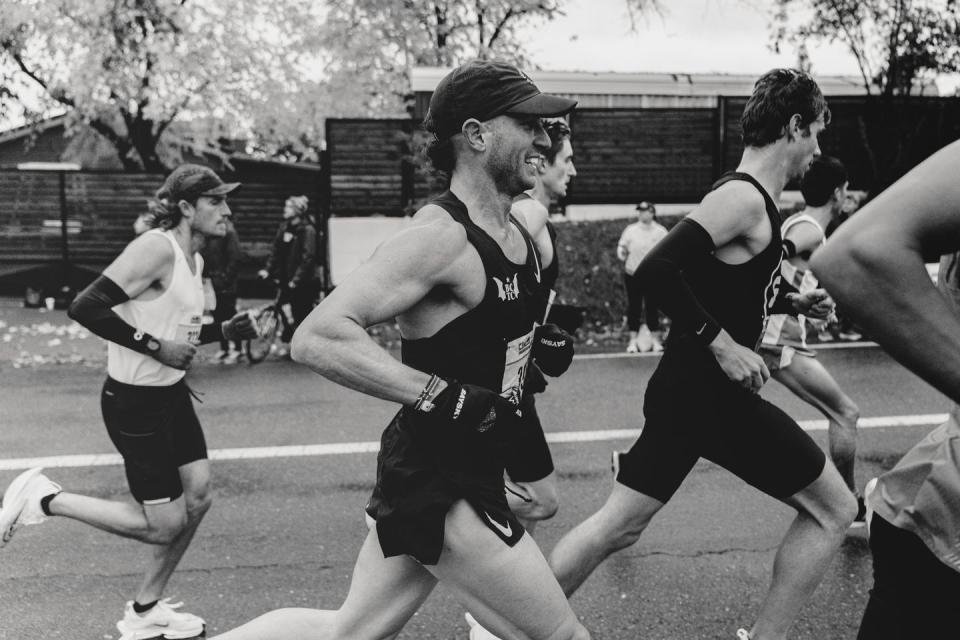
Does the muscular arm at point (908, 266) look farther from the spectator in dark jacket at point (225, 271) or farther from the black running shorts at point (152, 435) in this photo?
the spectator in dark jacket at point (225, 271)

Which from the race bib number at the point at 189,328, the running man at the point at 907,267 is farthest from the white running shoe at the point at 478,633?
the running man at the point at 907,267

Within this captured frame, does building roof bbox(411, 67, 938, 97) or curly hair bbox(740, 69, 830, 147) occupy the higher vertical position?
building roof bbox(411, 67, 938, 97)

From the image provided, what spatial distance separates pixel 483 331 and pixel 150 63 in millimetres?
20494

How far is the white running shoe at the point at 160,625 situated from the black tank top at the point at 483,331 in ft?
6.29

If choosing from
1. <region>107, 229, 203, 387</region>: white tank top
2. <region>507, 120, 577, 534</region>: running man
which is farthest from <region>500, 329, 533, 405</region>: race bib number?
<region>107, 229, 203, 387</region>: white tank top

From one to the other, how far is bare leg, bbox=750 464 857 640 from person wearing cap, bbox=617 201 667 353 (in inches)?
301

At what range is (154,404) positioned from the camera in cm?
382

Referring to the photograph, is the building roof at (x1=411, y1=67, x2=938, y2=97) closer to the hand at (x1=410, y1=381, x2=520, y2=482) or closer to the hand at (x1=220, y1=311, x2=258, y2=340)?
the hand at (x1=220, y1=311, x2=258, y2=340)

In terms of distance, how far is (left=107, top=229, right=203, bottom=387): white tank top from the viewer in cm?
383

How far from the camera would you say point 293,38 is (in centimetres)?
2308

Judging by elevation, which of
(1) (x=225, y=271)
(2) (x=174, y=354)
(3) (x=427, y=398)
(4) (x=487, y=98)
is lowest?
(1) (x=225, y=271)

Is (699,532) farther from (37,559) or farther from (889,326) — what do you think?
(889,326)

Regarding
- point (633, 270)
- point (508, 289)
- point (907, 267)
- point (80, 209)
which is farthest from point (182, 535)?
point (80, 209)

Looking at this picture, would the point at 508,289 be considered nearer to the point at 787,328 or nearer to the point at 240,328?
the point at 240,328
